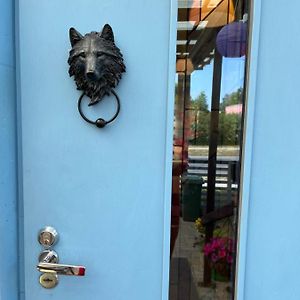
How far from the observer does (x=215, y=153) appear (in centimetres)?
90

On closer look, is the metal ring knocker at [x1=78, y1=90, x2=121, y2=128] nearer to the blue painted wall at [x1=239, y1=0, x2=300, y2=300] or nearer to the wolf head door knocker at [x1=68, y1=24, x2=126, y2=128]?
the wolf head door knocker at [x1=68, y1=24, x2=126, y2=128]

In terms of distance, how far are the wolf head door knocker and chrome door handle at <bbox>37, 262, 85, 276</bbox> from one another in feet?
1.59

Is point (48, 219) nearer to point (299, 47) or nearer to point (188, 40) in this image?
point (188, 40)

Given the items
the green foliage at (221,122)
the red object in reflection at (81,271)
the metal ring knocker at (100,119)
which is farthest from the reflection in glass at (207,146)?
the red object in reflection at (81,271)

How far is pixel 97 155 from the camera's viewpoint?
35.1 inches

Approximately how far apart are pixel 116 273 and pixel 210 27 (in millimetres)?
776

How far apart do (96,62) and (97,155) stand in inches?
10.3

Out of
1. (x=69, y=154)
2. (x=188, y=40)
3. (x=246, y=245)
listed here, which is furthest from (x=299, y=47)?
(x=69, y=154)

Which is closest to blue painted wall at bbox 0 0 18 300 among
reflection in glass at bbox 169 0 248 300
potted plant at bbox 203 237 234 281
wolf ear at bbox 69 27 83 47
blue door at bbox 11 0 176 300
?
blue door at bbox 11 0 176 300

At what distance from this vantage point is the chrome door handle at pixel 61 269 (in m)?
0.89

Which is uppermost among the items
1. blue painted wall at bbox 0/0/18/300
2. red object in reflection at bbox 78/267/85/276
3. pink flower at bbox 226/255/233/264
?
blue painted wall at bbox 0/0/18/300

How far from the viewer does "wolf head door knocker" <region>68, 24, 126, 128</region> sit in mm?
814

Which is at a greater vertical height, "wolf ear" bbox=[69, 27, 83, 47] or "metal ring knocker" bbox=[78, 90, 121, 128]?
"wolf ear" bbox=[69, 27, 83, 47]

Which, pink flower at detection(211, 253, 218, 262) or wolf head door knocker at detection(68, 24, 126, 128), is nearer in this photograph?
wolf head door knocker at detection(68, 24, 126, 128)
